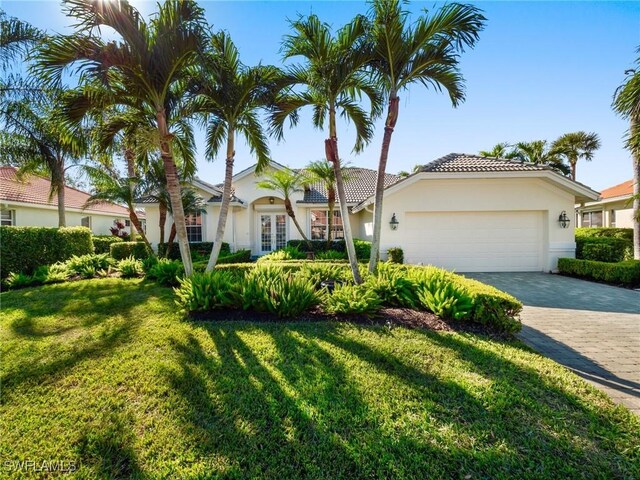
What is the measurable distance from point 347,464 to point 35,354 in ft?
16.3

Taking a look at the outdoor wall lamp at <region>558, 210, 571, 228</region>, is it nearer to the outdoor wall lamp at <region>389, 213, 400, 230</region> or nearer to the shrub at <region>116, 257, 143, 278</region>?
the outdoor wall lamp at <region>389, 213, 400, 230</region>

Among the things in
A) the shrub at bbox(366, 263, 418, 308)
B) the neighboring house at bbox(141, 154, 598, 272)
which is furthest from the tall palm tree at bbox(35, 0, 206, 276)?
the neighboring house at bbox(141, 154, 598, 272)

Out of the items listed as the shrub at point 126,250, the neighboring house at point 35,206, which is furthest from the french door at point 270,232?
the neighboring house at point 35,206

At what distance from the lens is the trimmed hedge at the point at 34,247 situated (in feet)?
32.0

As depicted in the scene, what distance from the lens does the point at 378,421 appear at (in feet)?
9.07

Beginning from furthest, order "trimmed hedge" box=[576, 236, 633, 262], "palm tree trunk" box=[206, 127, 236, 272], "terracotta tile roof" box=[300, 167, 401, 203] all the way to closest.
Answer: "terracotta tile roof" box=[300, 167, 401, 203] → "trimmed hedge" box=[576, 236, 633, 262] → "palm tree trunk" box=[206, 127, 236, 272]

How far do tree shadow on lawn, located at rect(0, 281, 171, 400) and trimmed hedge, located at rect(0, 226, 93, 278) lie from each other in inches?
134

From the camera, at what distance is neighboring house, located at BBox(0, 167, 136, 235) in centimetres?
1545

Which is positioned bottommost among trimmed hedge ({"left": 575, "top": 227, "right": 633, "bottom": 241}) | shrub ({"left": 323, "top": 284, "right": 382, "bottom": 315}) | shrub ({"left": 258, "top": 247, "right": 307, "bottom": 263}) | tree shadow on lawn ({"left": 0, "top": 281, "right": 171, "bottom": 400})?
tree shadow on lawn ({"left": 0, "top": 281, "right": 171, "bottom": 400})

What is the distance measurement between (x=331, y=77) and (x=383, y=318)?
5.43 metres

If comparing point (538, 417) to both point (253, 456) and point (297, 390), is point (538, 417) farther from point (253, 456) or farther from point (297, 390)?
point (253, 456)

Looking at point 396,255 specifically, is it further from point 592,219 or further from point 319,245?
point 592,219

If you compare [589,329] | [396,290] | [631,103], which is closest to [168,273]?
[396,290]

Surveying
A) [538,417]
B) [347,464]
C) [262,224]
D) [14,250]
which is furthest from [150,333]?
[262,224]
